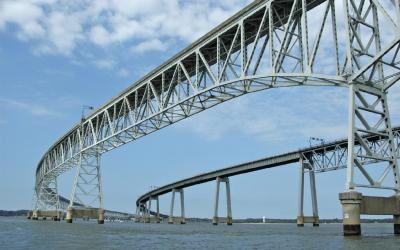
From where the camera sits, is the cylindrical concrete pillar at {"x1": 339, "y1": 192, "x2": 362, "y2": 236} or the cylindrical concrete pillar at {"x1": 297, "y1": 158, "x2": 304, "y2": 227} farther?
the cylindrical concrete pillar at {"x1": 297, "y1": 158, "x2": 304, "y2": 227}

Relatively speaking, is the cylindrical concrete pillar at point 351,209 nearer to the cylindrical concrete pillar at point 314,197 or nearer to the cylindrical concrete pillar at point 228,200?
the cylindrical concrete pillar at point 314,197

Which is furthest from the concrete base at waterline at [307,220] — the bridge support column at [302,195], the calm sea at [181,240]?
the calm sea at [181,240]

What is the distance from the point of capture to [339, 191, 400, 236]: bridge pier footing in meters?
27.5

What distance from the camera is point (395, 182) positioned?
30.5 m

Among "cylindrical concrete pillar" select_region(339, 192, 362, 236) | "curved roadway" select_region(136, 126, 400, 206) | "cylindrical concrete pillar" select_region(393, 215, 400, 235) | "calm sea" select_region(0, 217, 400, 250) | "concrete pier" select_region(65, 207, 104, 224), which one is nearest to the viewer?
"calm sea" select_region(0, 217, 400, 250)

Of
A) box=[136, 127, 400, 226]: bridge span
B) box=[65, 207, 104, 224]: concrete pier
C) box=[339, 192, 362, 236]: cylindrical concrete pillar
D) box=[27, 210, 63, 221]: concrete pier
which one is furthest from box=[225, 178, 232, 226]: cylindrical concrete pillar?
box=[339, 192, 362, 236]: cylindrical concrete pillar

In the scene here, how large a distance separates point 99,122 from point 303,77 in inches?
1728

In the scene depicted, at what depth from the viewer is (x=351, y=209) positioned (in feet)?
90.4

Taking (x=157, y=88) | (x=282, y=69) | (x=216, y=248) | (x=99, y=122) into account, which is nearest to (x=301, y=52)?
(x=282, y=69)

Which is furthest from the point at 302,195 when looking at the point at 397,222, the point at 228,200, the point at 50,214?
the point at 397,222

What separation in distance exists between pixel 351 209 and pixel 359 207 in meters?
0.48

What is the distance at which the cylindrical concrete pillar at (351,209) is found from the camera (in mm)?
27453

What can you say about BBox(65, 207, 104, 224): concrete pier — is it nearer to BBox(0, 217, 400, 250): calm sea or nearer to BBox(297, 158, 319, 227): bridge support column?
BBox(0, 217, 400, 250): calm sea

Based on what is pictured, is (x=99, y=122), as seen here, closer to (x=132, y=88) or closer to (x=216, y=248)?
(x=132, y=88)
